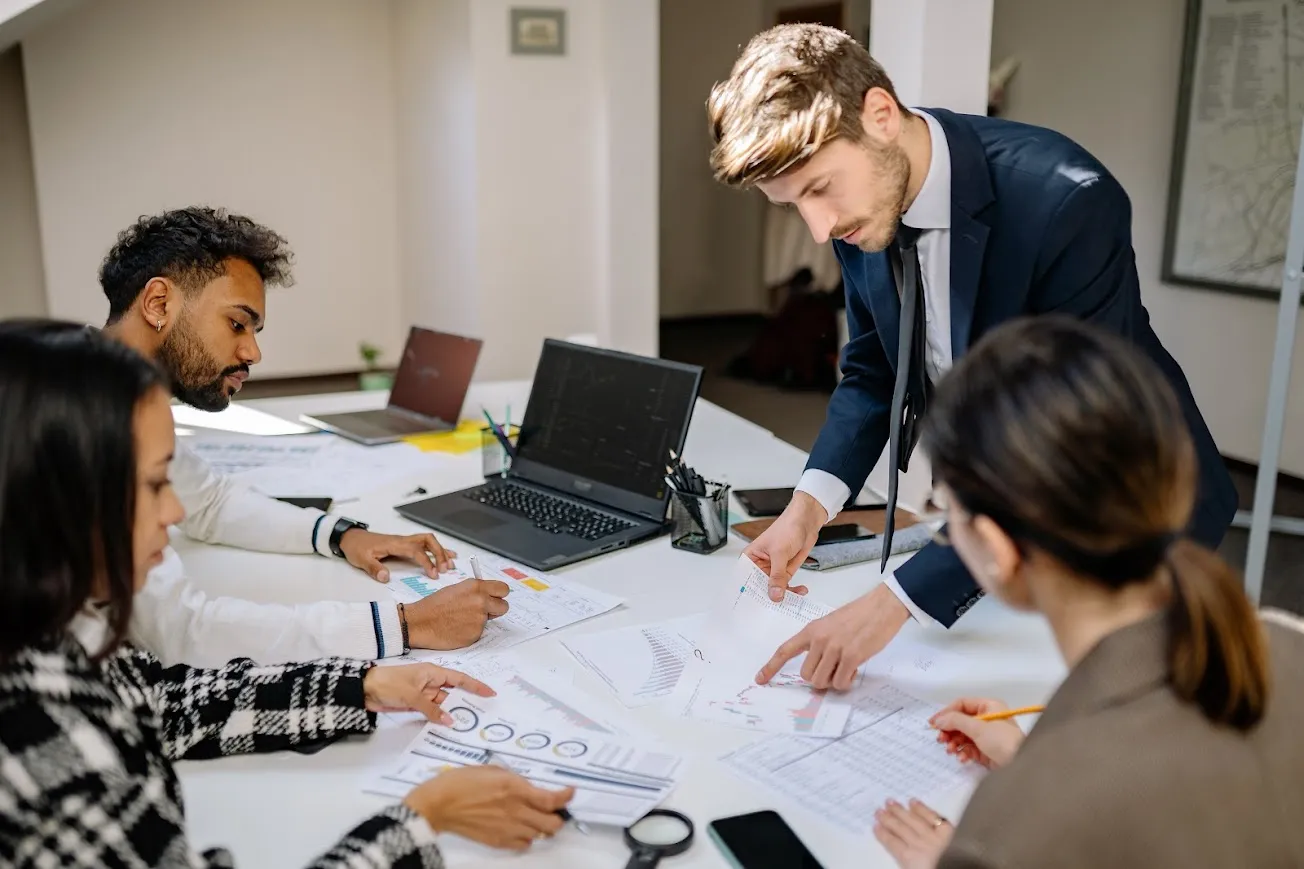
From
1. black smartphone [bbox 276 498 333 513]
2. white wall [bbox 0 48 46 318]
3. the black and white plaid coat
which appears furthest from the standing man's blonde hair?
white wall [bbox 0 48 46 318]

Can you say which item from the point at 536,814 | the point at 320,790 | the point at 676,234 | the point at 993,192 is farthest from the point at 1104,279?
the point at 676,234

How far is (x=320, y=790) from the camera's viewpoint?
Answer: 3.90 feet

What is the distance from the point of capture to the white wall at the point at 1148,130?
438cm

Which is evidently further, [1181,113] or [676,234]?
[676,234]

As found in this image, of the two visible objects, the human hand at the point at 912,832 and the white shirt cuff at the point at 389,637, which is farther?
the white shirt cuff at the point at 389,637

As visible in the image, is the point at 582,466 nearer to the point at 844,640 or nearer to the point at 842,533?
the point at 842,533

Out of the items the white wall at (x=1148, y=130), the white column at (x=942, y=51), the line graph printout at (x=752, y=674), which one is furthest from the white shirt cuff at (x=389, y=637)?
the white wall at (x=1148, y=130)

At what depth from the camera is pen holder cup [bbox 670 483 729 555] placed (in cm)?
→ 186

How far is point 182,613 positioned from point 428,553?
42 centimetres

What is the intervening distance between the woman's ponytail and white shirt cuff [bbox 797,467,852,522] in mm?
839

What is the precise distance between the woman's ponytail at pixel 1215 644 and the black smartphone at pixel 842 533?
1040 millimetres

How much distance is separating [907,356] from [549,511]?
0.76m

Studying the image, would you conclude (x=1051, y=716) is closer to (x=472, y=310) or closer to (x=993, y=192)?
(x=993, y=192)

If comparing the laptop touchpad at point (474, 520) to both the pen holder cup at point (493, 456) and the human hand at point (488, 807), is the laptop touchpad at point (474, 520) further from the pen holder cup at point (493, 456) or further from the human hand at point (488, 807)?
the human hand at point (488, 807)
